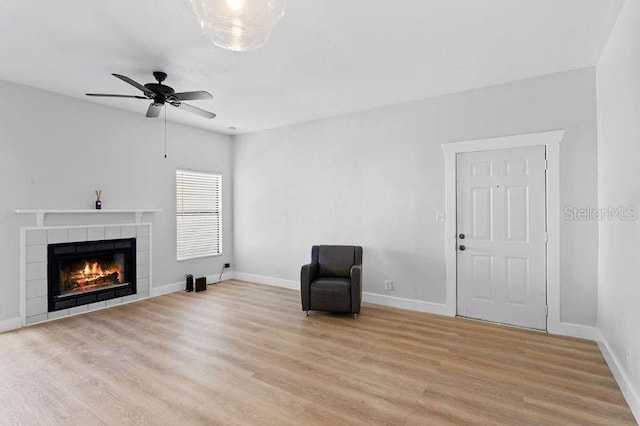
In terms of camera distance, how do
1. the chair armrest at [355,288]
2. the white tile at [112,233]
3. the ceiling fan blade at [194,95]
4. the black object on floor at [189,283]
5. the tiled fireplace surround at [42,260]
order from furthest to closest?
the black object on floor at [189,283], the white tile at [112,233], the chair armrest at [355,288], the tiled fireplace surround at [42,260], the ceiling fan blade at [194,95]

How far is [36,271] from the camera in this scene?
398 cm

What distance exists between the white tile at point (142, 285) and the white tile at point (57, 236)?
1.19 meters

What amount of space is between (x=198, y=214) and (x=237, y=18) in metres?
4.82

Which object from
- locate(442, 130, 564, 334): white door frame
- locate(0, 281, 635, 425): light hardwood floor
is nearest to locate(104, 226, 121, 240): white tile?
locate(0, 281, 635, 425): light hardwood floor

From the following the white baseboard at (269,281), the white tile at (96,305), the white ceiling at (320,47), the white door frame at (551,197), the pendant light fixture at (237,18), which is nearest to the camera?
the pendant light fixture at (237,18)

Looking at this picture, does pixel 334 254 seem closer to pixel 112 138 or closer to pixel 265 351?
pixel 265 351

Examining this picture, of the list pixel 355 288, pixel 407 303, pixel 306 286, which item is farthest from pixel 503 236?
pixel 306 286

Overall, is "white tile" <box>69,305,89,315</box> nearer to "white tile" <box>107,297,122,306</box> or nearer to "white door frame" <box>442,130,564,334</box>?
"white tile" <box>107,297,122,306</box>

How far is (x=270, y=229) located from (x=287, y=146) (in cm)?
157

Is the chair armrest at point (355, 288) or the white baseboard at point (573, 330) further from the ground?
the chair armrest at point (355, 288)

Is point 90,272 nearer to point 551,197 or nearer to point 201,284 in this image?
point 201,284

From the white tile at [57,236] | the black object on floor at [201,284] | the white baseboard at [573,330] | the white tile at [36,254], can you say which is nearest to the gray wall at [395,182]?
the white baseboard at [573,330]

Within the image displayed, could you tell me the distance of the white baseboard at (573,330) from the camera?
132 inches

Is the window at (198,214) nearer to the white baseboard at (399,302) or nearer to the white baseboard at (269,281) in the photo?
the white baseboard at (269,281)
